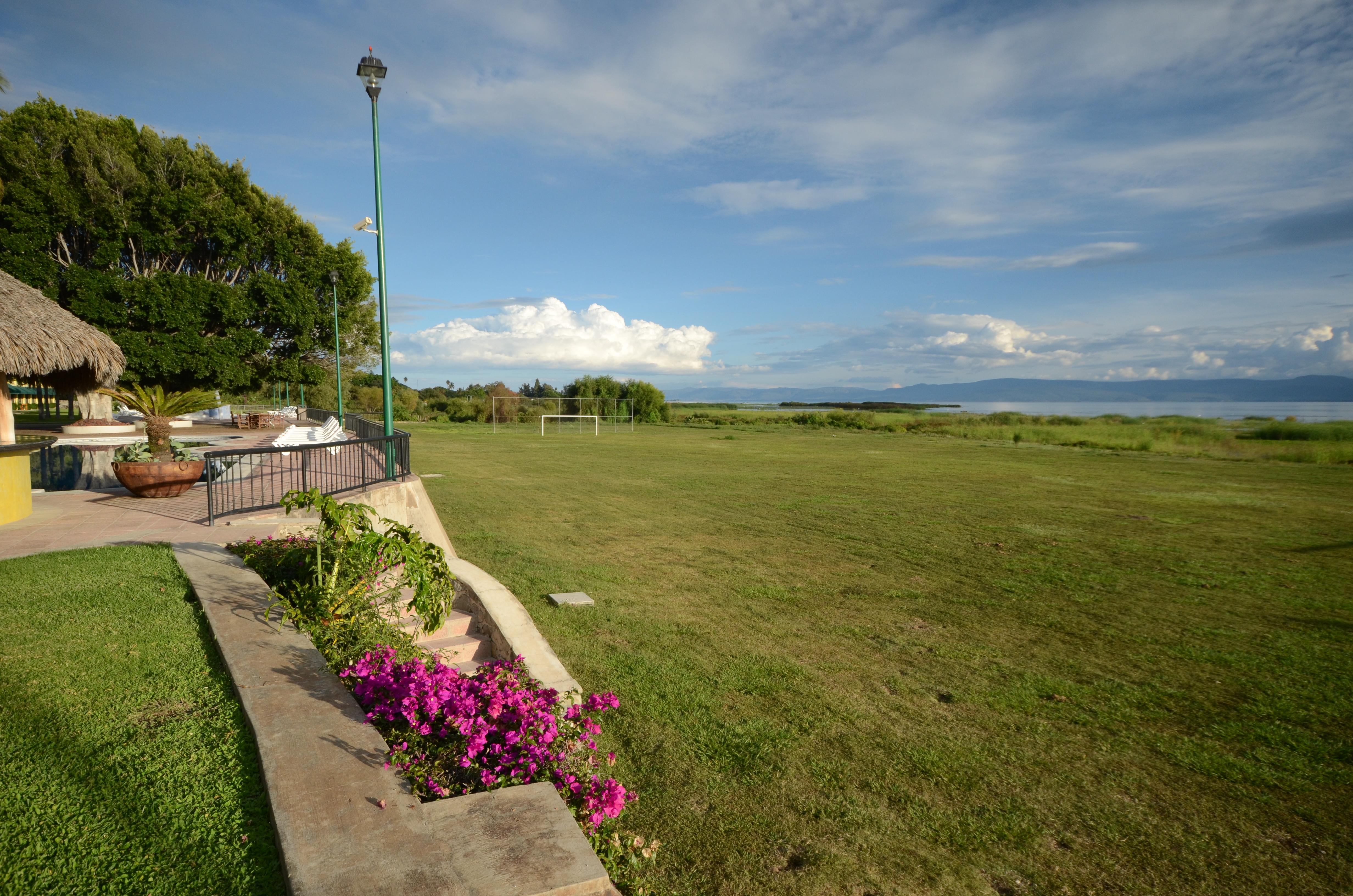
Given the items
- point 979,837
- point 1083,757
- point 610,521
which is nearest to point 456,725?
point 979,837

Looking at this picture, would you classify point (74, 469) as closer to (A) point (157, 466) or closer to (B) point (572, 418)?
(A) point (157, 466)

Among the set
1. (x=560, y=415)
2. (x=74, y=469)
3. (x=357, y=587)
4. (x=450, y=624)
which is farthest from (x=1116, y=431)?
(x=74, y=469)

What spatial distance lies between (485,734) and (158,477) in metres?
9.04

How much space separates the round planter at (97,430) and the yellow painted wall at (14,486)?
26.2ft

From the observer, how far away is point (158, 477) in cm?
935

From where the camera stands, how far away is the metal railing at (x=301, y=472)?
7746 millimetres

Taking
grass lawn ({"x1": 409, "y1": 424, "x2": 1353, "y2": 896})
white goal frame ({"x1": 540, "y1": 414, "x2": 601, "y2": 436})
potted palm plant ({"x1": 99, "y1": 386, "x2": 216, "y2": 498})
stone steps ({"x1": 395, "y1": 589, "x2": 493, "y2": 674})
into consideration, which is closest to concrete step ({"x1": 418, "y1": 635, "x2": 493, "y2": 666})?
stone steps ({"x1": 395, "y1": 589, "x2": 493, "y2": 674})

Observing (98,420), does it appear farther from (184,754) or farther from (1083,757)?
(1083,757)

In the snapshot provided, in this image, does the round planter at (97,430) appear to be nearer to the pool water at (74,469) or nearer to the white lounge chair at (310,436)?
the white lounge chair at (310,436)

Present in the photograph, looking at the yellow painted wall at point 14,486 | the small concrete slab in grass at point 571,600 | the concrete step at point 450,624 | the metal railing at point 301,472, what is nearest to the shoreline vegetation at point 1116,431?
the small concrete slab in grass at point 571,600

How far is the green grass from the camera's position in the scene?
228 centimetres

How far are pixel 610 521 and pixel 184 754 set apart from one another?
8545 millimetres

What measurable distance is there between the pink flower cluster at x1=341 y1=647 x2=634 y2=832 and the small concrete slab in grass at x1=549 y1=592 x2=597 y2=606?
2978 mm

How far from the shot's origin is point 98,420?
1594 centimetres
